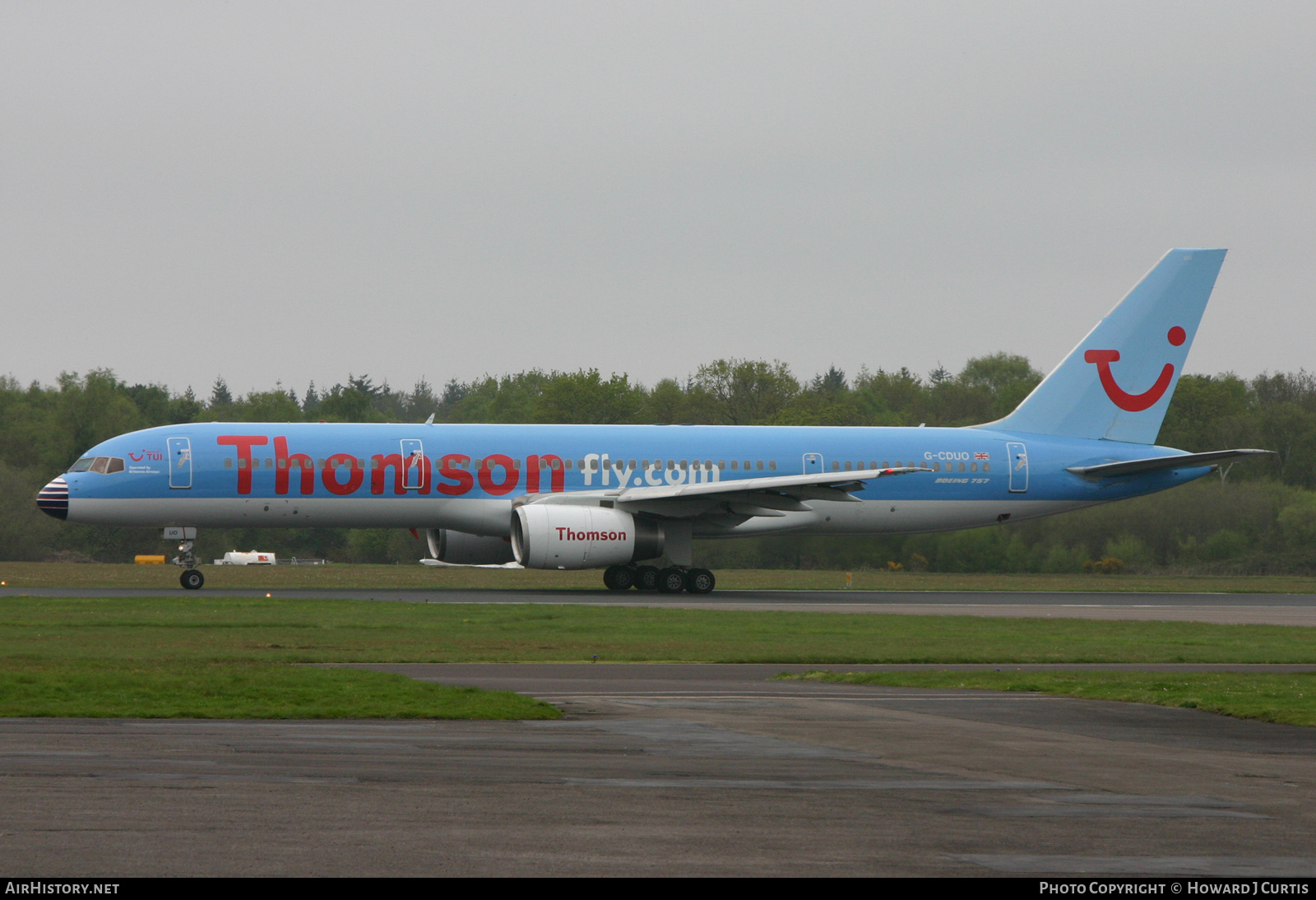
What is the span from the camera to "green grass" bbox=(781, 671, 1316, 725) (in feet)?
46.5

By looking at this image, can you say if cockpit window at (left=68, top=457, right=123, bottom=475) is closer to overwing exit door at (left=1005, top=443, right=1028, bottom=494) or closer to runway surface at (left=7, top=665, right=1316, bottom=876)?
overwing exit door at (left=1005, top=443, right=1028, bottom=494)

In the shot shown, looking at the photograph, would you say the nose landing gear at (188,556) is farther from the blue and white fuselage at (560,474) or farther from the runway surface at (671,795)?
the runway surface at (671,795)

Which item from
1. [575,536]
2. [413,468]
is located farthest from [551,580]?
[575,536]

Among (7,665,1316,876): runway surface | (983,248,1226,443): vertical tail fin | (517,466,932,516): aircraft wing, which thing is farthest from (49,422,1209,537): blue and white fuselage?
(7,665,1316,876): runway surface

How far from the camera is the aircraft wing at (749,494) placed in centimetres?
3369

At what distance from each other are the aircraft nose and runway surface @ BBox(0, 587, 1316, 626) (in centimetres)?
177

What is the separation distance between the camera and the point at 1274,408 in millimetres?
64688

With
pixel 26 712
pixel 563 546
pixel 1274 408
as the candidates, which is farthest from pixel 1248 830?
pixel 1274 408

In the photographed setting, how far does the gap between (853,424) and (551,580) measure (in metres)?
34.3

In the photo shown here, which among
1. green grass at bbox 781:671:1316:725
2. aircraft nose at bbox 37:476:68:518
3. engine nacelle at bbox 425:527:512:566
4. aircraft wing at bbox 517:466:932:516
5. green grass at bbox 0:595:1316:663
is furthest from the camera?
engine nacelle at bbox 425:527:512:566

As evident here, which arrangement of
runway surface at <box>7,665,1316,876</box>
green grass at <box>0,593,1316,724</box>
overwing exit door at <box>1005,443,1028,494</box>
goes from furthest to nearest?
overwing exit door at <box>1005,443,1028,494</box> < green grass at <box>0,593,1316,724</box> < runway surface at <box>7,665,1316,876</box>
